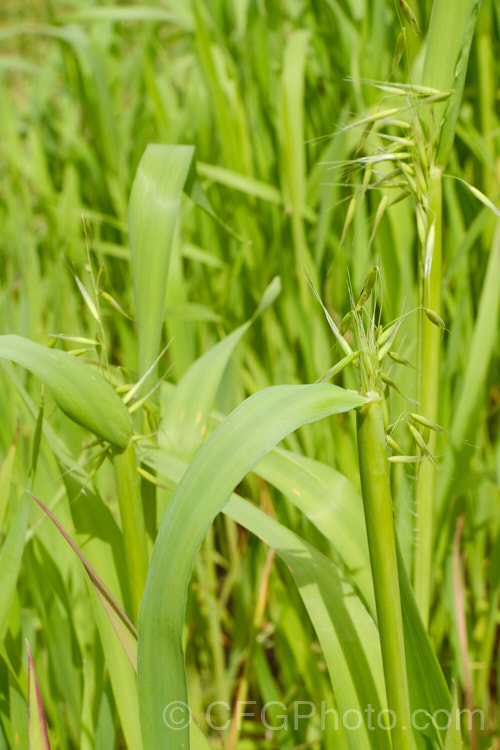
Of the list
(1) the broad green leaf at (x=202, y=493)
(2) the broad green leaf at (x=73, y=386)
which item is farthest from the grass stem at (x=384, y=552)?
(2) the broad green leaf at (x=73, y=386)

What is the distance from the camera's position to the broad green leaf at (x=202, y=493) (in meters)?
0.31

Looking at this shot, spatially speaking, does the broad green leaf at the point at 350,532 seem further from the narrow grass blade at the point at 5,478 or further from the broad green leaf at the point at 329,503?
the narrow grass blade at the point at 5,478

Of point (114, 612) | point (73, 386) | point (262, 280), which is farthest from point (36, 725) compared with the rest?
point (262, 280)

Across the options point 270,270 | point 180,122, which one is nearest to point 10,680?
point 270,270

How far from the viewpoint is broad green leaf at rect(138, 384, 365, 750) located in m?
0.31

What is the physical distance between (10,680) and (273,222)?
27.4 inches

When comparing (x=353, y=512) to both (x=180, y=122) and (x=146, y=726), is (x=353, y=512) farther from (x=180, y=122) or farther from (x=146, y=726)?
(x=180, y=122)

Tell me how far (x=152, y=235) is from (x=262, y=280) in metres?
0.50

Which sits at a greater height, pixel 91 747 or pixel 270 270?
pixel 270 270

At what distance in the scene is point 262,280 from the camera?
38.2 inches

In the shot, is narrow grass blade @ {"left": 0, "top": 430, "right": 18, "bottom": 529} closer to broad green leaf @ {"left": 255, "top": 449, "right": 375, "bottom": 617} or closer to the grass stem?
broad green leaf @ {"left": 255, "top": 449, "right": 375, "bottom": 617}

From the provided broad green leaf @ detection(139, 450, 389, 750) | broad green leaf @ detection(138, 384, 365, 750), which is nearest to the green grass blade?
broad green leaf @ detection(139, 450, 389, 750)

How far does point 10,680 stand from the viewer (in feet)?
1.59

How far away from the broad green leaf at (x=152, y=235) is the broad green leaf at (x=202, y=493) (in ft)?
0.49
